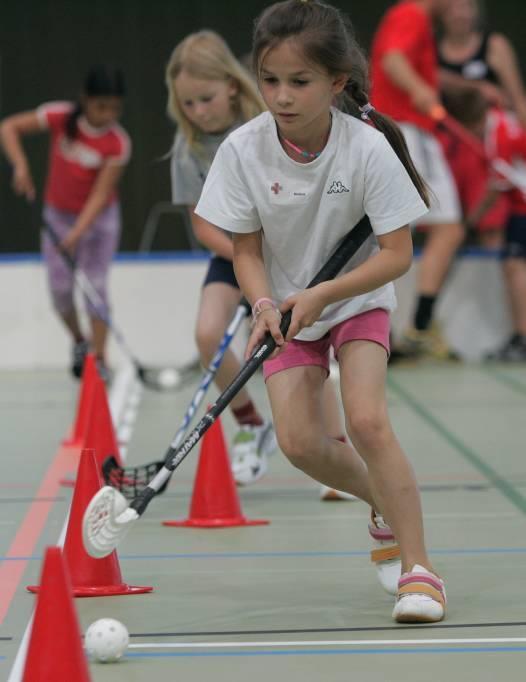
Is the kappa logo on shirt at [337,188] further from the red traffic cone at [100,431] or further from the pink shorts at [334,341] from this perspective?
the red traffic cone at [100,431]

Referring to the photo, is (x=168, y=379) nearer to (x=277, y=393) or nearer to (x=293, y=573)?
(x=293, y=573)

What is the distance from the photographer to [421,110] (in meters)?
8.22

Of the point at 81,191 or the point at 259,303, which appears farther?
the point at 81,191

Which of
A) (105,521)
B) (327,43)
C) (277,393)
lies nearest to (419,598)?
(277,393)

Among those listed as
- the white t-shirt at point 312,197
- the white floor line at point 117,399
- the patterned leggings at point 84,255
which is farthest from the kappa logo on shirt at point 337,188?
the patterned leggings at point 84,255

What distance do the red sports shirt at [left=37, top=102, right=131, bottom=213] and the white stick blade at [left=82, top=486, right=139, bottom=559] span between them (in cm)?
522

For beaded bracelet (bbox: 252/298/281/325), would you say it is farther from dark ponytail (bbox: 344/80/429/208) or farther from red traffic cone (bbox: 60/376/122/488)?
red traffic cone (bbox: 60/376/122/488)

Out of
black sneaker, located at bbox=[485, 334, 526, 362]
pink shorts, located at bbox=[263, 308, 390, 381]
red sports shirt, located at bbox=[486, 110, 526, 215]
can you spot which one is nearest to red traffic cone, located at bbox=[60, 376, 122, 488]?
pink shorts, located at bbox=[263, 308, 390, 381]

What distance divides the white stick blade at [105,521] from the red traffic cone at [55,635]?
0.37 meters

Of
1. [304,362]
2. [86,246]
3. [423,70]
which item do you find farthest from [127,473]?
[423,70]

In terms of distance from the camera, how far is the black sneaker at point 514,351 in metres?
8.96

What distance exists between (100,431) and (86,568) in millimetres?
1517

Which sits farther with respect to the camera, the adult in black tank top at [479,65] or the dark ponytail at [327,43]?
the adult in black tank top at [479,65]

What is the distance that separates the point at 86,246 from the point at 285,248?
499 centimetres
